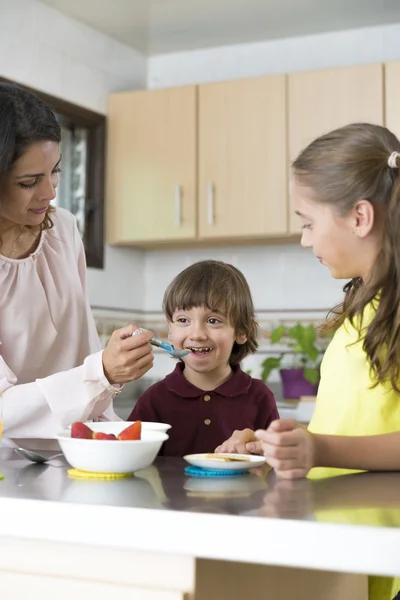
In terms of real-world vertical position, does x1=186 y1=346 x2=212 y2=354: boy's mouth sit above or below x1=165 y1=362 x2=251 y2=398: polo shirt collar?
above

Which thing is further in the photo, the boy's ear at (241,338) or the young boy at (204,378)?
the boy's ear at (241,338)

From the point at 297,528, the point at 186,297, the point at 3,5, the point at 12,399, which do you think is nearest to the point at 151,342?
the point at 12,399

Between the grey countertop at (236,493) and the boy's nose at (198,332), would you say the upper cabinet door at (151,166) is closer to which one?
the boy's nose at (198,332)

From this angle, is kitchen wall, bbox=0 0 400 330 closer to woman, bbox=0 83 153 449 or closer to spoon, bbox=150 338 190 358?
woman, bbox=0 83 153 449

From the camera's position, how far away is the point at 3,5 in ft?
12.4

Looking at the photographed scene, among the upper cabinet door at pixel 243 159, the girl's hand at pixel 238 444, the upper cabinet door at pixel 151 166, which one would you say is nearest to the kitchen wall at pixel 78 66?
the upper cabinet door at pixel 151 166

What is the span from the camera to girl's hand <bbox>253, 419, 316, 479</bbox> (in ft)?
4.09

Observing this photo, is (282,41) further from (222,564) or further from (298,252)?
(222,564)

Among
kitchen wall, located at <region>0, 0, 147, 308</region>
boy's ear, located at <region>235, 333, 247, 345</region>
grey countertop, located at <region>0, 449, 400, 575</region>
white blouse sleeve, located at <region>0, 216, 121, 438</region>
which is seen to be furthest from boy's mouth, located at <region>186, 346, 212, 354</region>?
kitchen wall, located at <region>0, 0, 147, 308</region>

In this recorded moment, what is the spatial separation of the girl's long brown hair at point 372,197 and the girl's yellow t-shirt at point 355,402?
1.0 inches

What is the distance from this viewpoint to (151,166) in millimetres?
4375

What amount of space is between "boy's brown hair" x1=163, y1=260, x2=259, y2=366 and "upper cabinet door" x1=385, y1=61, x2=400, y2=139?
196 cm

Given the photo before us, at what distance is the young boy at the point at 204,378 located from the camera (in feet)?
6.98

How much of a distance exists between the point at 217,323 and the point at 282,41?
8.87 ft
